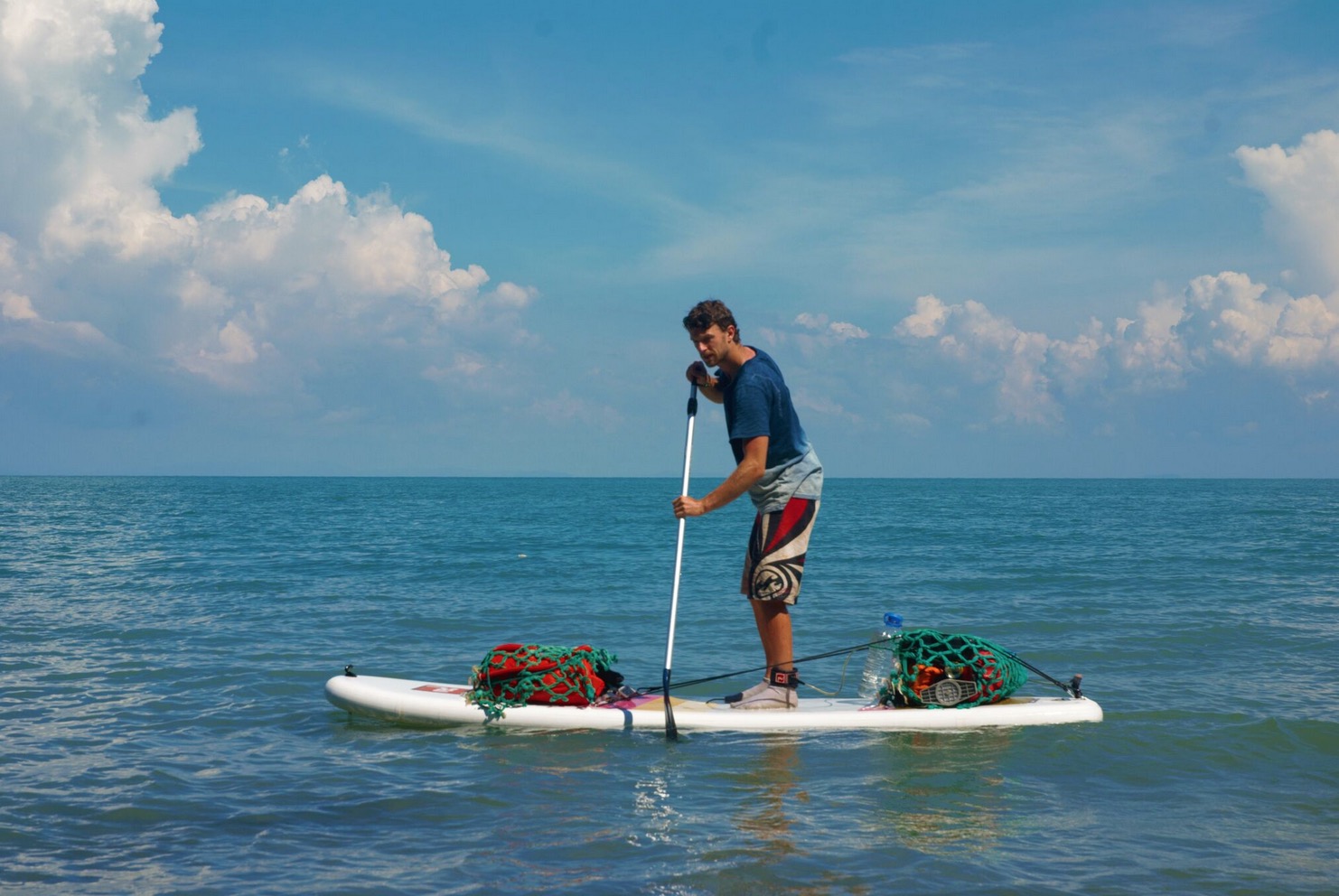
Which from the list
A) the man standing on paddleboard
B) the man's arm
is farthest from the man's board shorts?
the man's arm

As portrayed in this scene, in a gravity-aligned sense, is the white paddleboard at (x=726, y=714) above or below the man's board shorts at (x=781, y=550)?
below

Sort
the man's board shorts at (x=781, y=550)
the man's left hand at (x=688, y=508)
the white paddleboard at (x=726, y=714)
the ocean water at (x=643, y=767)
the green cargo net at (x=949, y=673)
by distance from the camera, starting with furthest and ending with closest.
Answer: the green cargo net at (x=949, y=673)
the white paddleboard at (x=726, y=714)
the man's board shorts at (x=781, y=550)
the man's left hand at (x=688, y=508)
the ocean water at (x=643, y=767)

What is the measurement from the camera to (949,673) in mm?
7234

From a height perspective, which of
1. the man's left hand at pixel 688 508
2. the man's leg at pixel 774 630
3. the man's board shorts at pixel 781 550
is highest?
the man's left hand at pixel 688 508

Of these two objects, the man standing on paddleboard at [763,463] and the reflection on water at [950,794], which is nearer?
the reflection on water at [950,794]

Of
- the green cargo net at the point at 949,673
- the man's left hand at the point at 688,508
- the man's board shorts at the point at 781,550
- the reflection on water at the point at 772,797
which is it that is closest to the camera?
the reflection on water at the point at 772,797

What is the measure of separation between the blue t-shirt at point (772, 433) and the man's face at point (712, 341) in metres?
0.18

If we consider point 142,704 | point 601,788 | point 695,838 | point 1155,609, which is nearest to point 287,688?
point 142,704

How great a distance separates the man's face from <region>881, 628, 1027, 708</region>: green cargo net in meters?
2.49

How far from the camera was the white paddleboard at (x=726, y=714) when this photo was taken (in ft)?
22.9

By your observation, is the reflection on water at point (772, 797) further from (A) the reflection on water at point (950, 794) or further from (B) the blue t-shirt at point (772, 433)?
(B) the blue t-shirt at point (772, 433)

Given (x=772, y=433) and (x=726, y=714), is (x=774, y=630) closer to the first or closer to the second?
(x=726, y=714)

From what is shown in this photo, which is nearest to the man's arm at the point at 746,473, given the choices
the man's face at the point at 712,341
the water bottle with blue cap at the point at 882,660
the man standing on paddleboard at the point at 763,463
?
the man standing on paddleboard at the point at 763,463

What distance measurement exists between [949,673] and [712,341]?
2.88 m
